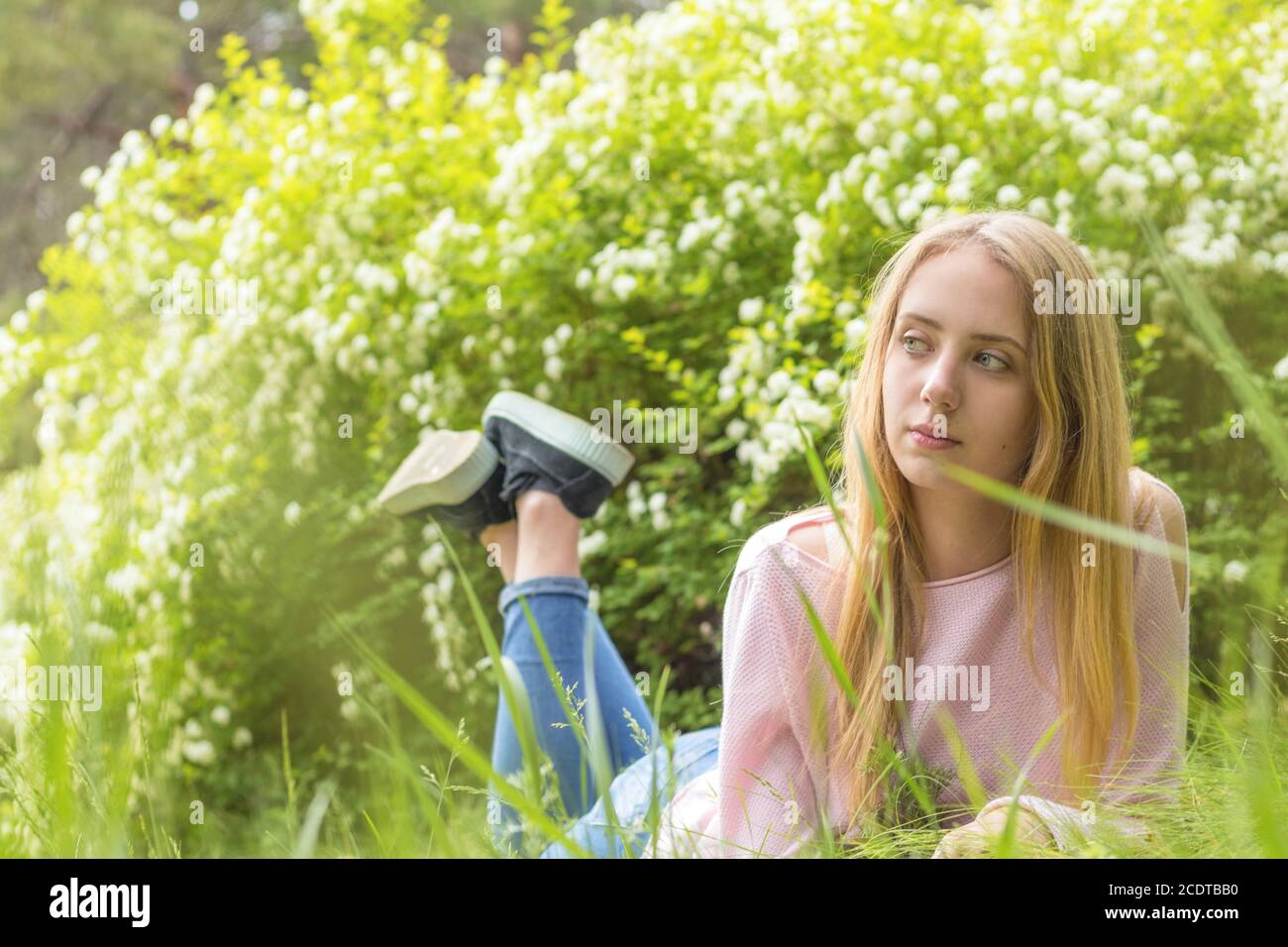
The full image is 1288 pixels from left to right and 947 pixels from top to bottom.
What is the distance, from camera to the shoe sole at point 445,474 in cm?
257

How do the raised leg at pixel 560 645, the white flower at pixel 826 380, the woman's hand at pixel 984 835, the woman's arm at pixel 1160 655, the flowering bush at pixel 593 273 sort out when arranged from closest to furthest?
1. the woman's hand at pixel 984 835
2. the woman's arm at pixel 1160 655
3. the raised leg at pixel 560 645
4. the white flower at pixel 826 380
5. the flowering bush at pixel 593 273

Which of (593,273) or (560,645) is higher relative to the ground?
(593,273)

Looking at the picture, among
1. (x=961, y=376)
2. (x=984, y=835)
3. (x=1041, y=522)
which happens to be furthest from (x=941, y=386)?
(x=984, y=835)

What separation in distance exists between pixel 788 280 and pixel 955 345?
6.41 ft

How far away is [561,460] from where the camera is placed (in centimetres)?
253

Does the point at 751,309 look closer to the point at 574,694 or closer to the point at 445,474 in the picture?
the point at 445,474

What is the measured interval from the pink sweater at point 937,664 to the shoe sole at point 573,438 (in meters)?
0.87

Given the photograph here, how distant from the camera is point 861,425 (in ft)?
5.33

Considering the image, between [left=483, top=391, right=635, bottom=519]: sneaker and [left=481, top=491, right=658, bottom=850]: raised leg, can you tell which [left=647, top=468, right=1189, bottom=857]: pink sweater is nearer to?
[left=481, top=491, right=658, bottom=850]: raised leg

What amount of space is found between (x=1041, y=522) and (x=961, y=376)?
229 mm

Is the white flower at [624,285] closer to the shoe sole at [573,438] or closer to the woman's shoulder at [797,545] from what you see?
the shoe sole at [573,438]

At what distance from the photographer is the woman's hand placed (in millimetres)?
921

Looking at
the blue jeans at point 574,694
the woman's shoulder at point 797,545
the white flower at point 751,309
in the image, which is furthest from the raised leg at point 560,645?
the white flower at point 751,309
